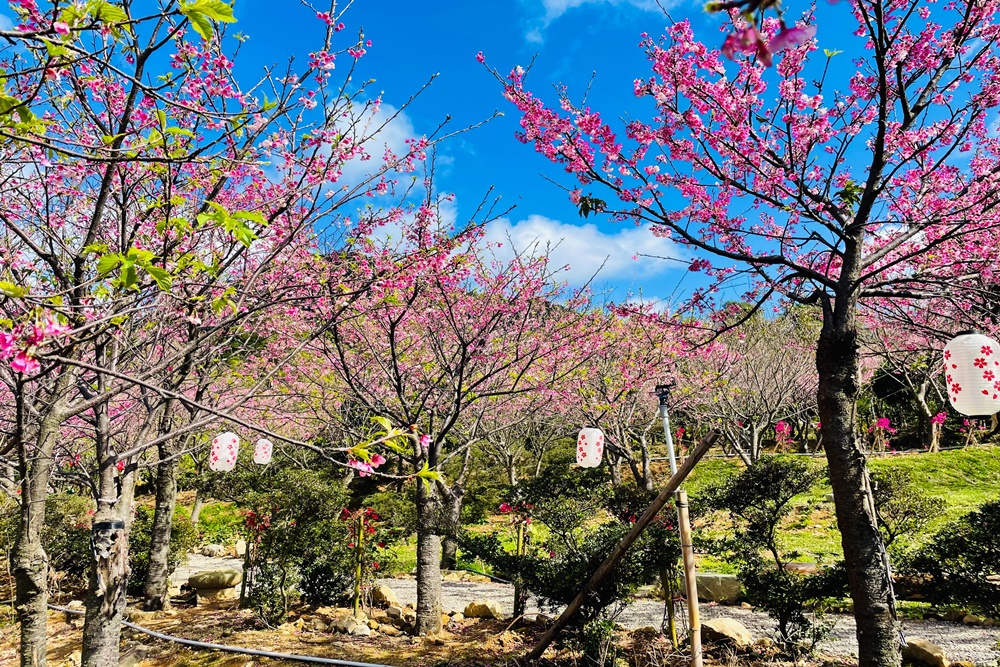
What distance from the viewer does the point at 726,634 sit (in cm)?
614

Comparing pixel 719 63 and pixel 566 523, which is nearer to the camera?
pixel 719 63

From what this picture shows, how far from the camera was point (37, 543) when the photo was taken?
345 cm

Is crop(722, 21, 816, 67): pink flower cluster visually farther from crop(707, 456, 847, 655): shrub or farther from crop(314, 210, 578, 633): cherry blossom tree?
crop(707, 456, 847, 655): shrub

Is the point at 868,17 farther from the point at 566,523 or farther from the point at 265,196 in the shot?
the point at 566,523

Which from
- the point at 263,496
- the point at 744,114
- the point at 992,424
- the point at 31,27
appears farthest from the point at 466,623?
the point at 992,424

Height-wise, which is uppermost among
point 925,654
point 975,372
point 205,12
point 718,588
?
point 205,12

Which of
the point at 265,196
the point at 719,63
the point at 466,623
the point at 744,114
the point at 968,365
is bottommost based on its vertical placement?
the point at 466,623

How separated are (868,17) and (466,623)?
26.3ft

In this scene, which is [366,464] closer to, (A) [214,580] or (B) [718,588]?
(B) [718,588]

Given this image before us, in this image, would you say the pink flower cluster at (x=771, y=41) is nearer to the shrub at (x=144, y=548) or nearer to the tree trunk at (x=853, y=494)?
the tree trunk at (x=853, y=494)

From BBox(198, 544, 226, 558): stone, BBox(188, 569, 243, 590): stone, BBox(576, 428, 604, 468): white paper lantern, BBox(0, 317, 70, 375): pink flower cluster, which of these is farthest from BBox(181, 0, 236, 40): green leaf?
BBox(198, 544, 226, 558): stone

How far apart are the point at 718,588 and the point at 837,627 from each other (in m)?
1.84

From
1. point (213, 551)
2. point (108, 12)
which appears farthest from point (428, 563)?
point (213, 551)

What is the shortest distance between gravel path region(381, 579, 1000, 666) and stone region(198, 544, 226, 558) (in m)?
7.24
